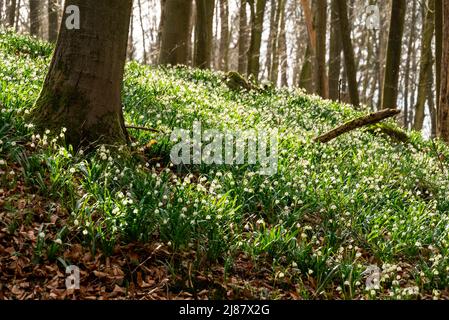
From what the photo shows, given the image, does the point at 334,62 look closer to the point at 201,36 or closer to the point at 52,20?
the point at 201,36

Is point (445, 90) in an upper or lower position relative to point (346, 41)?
lower

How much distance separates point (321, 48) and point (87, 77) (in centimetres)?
1050

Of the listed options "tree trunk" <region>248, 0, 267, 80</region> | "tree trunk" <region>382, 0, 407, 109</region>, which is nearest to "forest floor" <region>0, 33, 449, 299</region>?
"tree trunk" <region>382, 0, 407, 109</region>

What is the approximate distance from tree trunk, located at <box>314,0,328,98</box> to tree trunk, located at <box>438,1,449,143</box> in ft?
13.6

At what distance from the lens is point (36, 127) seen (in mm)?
5957

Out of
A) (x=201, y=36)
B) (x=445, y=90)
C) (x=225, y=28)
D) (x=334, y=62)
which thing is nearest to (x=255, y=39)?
(x=334, y=62)

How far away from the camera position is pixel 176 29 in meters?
13.7

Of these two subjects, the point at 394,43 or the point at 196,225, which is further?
the point at 394,43

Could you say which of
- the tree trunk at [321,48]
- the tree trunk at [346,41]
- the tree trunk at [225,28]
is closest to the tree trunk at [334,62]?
the tree trunk at [321,48]

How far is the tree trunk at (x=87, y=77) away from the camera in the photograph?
5.86m

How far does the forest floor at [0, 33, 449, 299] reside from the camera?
4.55m

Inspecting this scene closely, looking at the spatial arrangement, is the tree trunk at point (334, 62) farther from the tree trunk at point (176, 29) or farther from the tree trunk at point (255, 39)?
the tree trunk at point (176, 29)

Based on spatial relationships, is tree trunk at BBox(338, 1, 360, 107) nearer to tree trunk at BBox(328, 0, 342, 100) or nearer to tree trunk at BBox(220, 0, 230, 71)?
tree trunk at BBox(328, 0, 342, 100)
